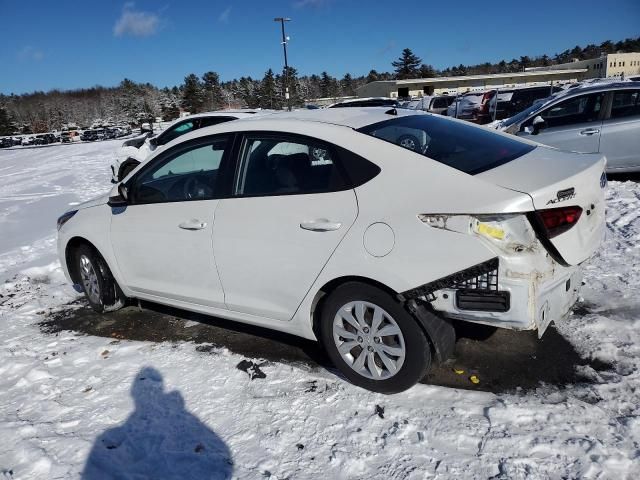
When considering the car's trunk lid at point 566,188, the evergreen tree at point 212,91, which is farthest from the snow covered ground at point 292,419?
the evergreen tree at point 212,91

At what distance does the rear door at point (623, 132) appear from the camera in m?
7.48

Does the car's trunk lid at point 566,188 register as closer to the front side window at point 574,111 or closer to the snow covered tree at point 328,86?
the front side window at point 574,111

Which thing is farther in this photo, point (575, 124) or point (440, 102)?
point (440, 102)

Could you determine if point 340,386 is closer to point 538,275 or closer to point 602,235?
point 538,275

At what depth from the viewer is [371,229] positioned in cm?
277

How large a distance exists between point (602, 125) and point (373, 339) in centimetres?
672

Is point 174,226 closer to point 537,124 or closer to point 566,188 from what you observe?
point 566,188

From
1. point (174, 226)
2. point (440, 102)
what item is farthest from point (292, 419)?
point (440, 102)

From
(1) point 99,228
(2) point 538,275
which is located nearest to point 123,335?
(1) point 99,228

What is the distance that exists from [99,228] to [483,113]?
19.0 m

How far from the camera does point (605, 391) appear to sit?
9.36ft

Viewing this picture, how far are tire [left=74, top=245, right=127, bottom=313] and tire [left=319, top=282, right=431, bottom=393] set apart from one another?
8.16 feet

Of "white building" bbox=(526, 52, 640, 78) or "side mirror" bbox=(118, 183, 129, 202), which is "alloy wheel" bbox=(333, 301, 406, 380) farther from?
"white building" bbox=(526, 52, 640, 78)

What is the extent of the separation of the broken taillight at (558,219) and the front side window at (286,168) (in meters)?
1.11
